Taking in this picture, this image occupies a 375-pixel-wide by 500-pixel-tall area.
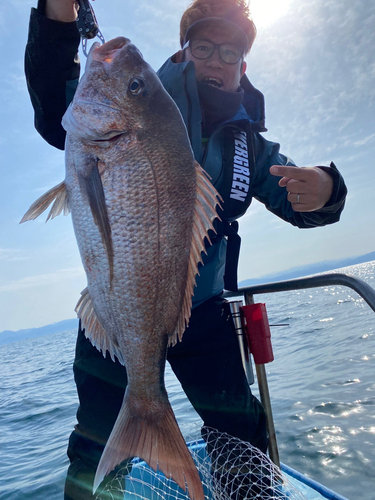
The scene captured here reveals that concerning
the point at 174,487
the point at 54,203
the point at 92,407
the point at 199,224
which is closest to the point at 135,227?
the point at 199,224

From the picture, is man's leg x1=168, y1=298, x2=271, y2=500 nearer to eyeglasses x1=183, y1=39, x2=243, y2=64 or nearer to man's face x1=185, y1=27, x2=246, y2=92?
man's face x1=185, y1=27, x2=246, y2=92

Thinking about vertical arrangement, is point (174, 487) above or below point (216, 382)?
below

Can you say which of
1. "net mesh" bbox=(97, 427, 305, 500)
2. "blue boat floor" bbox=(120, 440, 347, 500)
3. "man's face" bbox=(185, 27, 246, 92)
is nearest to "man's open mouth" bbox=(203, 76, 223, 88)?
"man's face" bbox=(185, 27, 246, 92)

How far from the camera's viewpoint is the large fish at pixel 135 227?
1503 mm

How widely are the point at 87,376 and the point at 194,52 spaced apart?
7.72 feet

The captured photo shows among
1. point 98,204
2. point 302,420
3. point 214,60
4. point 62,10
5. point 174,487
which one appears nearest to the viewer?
point 98,204

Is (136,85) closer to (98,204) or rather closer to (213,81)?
(98,204)

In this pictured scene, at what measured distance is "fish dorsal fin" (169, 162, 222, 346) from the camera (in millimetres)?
1643

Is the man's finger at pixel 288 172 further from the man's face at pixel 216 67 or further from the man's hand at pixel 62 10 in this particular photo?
the man's hand at pixel 62 10

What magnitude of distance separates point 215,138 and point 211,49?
0.66 metres

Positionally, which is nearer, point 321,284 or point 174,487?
point 321,284

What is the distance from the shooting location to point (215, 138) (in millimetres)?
2463

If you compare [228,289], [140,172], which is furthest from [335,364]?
[140,172]

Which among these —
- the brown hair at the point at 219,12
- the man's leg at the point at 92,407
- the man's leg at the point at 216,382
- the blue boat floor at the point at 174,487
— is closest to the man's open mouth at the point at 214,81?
the brown hair at the point at 219,12
